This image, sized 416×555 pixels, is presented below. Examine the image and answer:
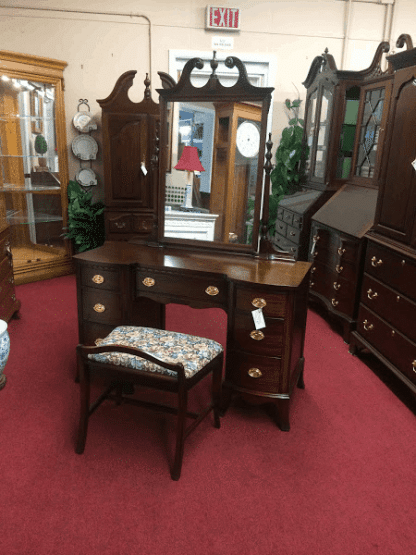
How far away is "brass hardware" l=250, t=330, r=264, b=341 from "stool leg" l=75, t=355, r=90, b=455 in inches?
33.7

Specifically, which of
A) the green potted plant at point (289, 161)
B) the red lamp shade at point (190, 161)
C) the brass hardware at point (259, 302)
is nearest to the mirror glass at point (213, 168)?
the red lamp shade at point (190, 161)

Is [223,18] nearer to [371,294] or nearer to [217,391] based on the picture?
[371,294]

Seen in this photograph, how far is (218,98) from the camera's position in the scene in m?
2.65

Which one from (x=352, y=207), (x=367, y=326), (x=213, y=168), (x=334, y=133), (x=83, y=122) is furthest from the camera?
(x=83, y=122)

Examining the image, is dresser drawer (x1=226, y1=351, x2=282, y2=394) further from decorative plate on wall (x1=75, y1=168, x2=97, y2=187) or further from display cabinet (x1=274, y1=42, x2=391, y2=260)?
decorative plate on wall (x1=75, y1=168, x2=97, y2=187)

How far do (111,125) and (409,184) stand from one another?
3.14 m

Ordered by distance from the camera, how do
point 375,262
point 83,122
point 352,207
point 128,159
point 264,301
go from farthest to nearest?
point 83,122 → point 128,159 → point 352,207 → point 375,262 → point 264,301

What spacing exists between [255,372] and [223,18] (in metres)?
4.11

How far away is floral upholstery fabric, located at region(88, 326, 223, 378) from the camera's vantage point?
210 centimetres

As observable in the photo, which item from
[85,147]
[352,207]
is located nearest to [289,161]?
[352,207]

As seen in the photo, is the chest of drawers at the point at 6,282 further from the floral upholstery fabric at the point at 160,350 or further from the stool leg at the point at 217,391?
the stool leg at the point at 217,391

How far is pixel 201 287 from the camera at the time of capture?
8.23 ft

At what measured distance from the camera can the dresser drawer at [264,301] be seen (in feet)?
7.64

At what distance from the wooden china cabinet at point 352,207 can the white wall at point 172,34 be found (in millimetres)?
1269
